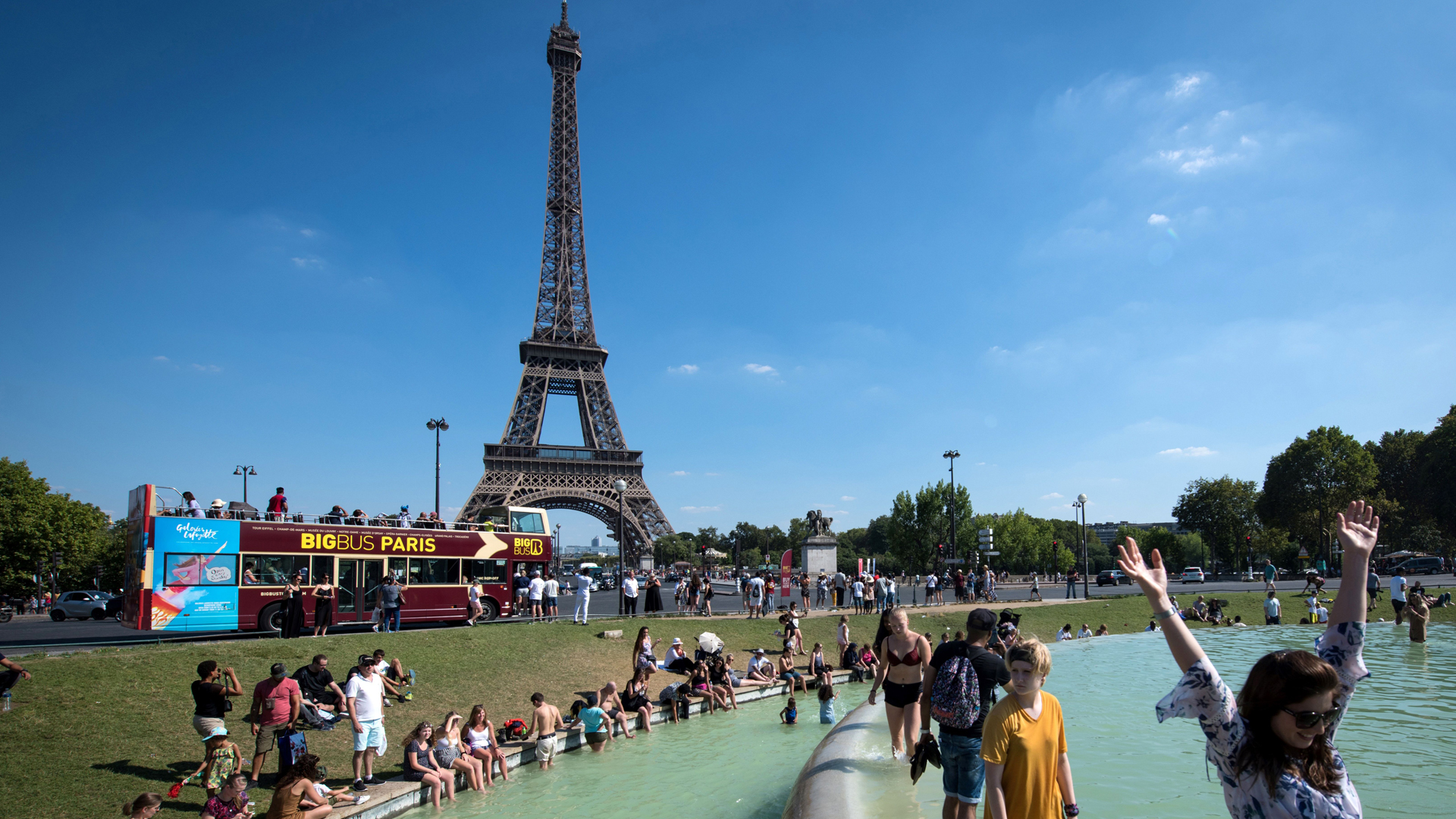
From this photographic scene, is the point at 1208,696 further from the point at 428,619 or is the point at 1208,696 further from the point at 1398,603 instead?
the point at 1398,603

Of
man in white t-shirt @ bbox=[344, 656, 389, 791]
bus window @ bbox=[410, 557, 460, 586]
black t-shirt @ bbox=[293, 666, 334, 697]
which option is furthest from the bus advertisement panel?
man in white t-shirt @ bbox=[344, 656, 389, 791]

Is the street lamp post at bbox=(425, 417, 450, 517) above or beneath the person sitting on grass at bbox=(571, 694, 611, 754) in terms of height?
above

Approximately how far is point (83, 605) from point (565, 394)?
120ft

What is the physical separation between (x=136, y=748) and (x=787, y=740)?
29.8ft

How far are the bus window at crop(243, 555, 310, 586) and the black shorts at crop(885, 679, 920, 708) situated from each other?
16225 millimetres

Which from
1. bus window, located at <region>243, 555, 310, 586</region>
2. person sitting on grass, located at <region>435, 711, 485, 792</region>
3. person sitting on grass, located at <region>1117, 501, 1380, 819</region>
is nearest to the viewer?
person sitting on grass, located at <region>1117, 501, 1380, 819</region>

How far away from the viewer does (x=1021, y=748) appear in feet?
13.3

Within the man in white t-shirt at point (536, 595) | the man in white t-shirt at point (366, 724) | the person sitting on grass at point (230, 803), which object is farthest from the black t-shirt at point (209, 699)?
the man in white t-shirt at point (536, 595)

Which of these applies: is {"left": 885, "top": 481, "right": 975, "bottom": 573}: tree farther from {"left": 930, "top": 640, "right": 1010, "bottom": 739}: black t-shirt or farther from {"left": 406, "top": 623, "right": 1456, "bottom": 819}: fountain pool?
{"left": 930, "top": 640, "right": 1010, "bottom": 739}: black t-shirt

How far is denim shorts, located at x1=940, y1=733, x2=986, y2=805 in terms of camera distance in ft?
17.9

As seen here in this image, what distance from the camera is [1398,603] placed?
2428 centimetres

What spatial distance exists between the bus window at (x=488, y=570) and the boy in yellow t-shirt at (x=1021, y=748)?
2071 cm

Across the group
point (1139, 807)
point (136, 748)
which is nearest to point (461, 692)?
point (136, 748)

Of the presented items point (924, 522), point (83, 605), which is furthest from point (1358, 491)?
point (83, 605)
